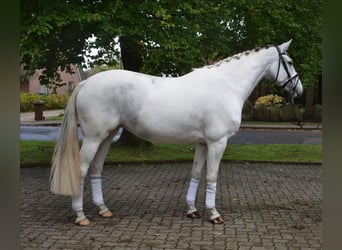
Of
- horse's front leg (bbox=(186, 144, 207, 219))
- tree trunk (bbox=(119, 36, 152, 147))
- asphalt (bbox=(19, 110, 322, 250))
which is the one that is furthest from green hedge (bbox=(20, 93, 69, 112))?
horse's front leg (bbox=(186, 144, 207, 219))

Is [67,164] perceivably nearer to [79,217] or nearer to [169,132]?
[79,217]

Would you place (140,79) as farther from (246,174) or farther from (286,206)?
(246,174)

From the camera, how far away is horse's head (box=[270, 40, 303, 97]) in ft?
17.1

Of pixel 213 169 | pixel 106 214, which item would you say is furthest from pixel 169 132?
pixel 106 214

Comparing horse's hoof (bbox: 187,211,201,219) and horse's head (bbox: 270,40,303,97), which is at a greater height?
horse's head (bbox: 270,40,303,97)

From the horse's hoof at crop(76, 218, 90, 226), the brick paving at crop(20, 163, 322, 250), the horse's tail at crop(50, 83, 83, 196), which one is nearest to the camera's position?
the brick paving at crop(20, 163, 322, 250)

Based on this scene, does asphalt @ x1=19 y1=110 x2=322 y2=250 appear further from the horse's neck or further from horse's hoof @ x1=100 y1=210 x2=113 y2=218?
the horse's neck

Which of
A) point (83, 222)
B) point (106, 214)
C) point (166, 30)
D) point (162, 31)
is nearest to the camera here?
point (83, 222)

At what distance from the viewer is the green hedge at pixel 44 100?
1214 inches

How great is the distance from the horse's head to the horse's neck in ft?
0.31

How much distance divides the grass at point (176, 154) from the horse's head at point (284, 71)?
517 cm

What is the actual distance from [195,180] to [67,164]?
1.55 meters

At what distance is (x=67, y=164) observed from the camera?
4641 mm

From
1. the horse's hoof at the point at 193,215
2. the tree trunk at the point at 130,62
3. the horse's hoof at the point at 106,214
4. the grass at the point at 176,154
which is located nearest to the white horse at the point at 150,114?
the horse's hoof at the point at 193,215
